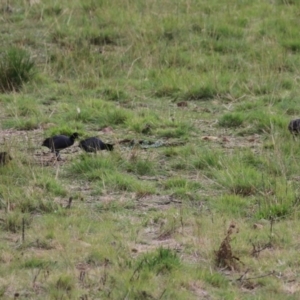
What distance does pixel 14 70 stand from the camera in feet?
34.1

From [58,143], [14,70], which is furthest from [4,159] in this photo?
[14,70]

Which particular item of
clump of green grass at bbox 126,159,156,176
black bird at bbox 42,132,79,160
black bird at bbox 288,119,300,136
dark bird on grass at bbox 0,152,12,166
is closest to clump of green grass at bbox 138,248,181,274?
clump of green grass at bbox 126,159,156,176

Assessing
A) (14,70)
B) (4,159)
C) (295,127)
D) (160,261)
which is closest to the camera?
(160,261)

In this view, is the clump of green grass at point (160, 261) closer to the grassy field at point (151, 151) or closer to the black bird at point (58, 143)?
the grassy field at point (151, 151)

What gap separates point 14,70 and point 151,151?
266 cm

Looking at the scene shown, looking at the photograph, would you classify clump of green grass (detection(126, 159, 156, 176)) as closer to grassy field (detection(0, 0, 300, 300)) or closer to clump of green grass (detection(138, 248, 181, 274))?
grassy field (detection(0, 0, 300, 300))

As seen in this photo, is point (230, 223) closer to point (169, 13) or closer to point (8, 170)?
point (8, 170)

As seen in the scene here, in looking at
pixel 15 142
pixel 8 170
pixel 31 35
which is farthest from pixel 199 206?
pixel 31 35

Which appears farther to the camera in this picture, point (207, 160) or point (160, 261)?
point (207, 160)

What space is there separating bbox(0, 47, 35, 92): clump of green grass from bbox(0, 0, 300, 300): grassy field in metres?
0.02

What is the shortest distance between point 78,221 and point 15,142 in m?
2.21

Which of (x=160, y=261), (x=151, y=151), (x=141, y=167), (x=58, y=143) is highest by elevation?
(x=160, y=261)

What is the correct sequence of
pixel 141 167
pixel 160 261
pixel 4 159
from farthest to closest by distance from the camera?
pixel 141 167 < pixel 4 159 < pixel 160 261

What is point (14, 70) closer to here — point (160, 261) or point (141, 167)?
point (141, 167)
